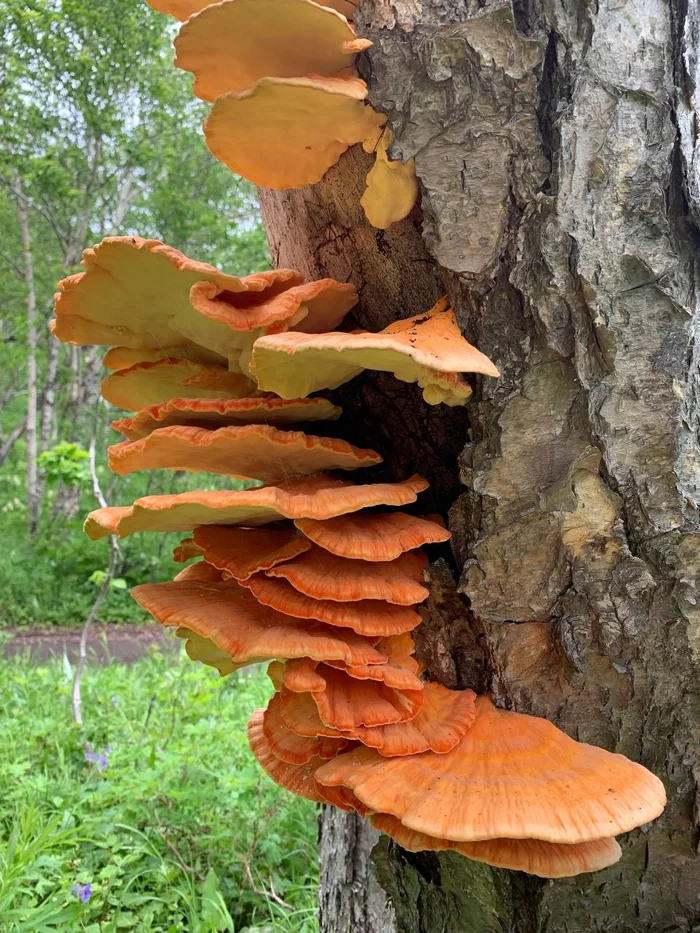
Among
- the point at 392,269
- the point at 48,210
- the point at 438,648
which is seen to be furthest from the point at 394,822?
the point at 48,210

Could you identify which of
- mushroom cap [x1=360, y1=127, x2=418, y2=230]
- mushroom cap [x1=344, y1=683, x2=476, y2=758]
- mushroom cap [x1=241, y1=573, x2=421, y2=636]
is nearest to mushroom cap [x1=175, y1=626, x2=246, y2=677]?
mushroom cap [x1=241, y1=573, x2=421, y2=636]

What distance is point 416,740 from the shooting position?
1392 millimetres

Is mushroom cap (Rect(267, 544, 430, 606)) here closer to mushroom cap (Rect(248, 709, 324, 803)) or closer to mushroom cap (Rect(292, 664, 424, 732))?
mushroom cap (Rect(292, 664, 424, 732))

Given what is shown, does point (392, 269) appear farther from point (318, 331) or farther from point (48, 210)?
point (48, 210)

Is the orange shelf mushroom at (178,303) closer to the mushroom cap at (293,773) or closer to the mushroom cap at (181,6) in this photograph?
the mushroom cap at (181,6)

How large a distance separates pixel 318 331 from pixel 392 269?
0.25 metres

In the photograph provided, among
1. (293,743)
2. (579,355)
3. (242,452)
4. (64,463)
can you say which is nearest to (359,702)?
(293,743)

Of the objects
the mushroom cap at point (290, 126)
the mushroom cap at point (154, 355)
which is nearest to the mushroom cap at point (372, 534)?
the mushroom cap at point (154, 355)

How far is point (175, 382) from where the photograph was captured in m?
1.86

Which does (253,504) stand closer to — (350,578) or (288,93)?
(350,578)

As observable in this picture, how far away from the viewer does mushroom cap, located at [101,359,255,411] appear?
1.73 metres

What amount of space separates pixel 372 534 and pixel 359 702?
36cm

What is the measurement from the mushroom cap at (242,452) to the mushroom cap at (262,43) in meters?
0.78

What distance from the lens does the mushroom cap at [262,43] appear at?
1.24 metres
